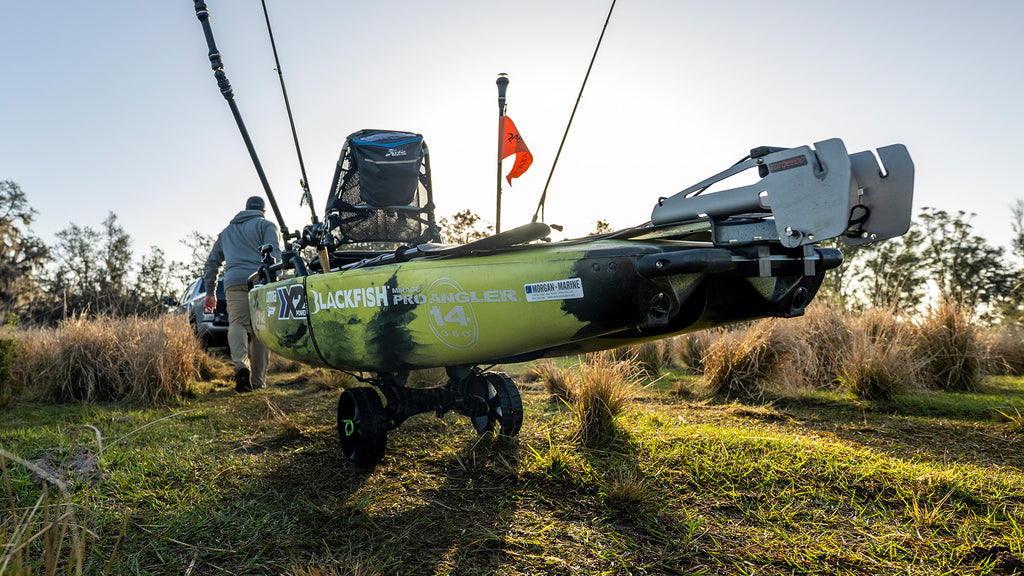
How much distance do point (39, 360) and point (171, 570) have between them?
4720 millimetres

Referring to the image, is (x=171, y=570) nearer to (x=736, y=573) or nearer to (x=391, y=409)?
(x=391, y=409)

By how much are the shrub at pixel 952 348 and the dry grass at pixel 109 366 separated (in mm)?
6639

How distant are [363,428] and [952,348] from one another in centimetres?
522

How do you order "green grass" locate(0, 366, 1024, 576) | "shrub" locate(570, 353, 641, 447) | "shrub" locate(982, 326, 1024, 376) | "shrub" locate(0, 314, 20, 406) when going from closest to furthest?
"green grass" locate(0, 366, 1024, 576) → "shrub" locate(570, 353, 641, 447) → "shrub" locate(0, 314, 20, 406) → "shrub" locate(982, 326, 1024, 376)

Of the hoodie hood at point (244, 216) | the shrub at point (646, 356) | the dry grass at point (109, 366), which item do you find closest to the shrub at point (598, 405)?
the shrub at point (646, 356)

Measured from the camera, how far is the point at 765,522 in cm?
195

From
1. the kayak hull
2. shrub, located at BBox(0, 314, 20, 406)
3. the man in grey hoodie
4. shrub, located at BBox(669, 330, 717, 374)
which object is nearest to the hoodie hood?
the man in grey hoodie

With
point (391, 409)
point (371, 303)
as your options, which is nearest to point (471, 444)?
point (391, 409)

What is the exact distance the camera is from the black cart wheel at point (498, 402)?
3025 millimetres

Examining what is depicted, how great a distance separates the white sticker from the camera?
220cm

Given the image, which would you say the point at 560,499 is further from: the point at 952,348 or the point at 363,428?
the point at 952,348

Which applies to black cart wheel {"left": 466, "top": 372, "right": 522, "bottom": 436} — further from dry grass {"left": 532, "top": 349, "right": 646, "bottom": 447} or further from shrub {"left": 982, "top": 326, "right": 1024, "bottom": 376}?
shrub {"left": 982, "top": 326, "right": 1024, "bottom": 376}

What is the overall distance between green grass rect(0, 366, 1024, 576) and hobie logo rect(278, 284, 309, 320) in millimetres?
740

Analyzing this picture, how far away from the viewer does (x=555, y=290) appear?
2.23m
